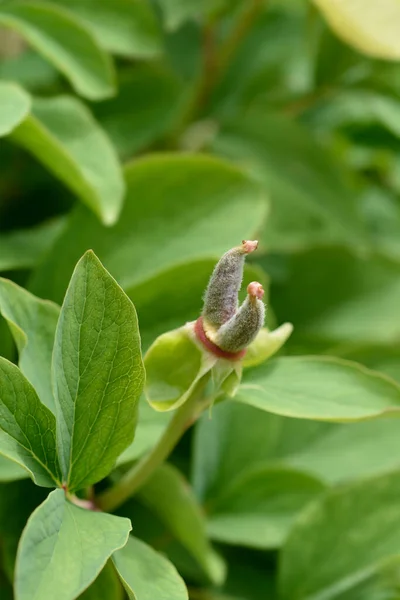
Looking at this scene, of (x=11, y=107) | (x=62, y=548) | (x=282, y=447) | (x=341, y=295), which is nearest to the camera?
(x=62, y=548)

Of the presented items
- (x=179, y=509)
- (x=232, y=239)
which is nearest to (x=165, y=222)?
(x=232, y=239)

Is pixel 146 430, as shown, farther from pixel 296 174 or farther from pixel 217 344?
pixel 296 174

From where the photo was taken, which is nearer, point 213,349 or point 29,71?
point 213,349

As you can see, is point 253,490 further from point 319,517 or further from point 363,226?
point 363,226

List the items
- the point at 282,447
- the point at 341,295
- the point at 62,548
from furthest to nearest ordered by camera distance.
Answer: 1. the point at 341,295
2. the point at 282,447
3. the point at 62,548

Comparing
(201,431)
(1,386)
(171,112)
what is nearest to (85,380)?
(1,386)

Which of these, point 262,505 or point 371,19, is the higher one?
point 371,19
